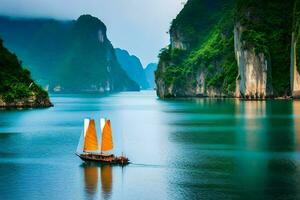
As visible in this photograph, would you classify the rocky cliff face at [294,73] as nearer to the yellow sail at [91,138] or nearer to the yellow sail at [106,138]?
the yellow sail at [91,138]

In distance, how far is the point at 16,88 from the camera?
110 metres

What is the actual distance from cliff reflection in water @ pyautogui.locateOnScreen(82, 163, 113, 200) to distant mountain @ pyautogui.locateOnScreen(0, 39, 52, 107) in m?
74.5

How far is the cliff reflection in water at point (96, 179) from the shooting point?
102 ft

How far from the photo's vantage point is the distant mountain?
110188mm

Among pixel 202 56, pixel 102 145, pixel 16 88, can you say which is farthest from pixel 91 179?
pixel 202 56

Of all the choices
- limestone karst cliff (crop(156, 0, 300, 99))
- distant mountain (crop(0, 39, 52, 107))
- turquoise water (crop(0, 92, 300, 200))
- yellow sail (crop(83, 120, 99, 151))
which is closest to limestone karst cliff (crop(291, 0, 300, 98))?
limestone karst cliff (crop(156, 0, 300, 99))

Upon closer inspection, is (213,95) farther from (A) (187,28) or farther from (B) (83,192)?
(B) (83,192)

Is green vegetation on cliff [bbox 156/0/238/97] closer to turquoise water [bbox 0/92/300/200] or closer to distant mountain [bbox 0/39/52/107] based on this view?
distant mountain [bbox 0/39/52/107]

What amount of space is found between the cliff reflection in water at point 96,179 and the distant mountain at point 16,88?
74.5 metres

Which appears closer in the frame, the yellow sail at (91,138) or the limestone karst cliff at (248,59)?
the yellow sail at (91,138)

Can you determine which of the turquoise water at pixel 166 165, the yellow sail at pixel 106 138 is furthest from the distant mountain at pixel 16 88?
the yellow sail at pixel 106 138

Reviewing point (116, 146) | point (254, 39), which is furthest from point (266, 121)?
A: point (254, 39)

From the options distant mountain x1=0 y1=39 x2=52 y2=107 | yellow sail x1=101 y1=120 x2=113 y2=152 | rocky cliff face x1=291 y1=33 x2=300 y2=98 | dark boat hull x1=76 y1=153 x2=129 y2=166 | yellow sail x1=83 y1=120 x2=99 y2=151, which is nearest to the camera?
dark boat hull x1=76 y1=153 x2=129 y2=166

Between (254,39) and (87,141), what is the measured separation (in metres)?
94.3
